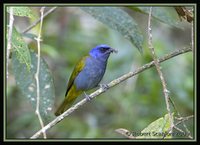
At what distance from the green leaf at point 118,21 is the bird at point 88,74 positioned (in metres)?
1.32

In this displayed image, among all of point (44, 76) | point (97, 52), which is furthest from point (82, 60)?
point (44, 76)

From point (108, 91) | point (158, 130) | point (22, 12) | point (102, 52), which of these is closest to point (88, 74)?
point (102, 52)

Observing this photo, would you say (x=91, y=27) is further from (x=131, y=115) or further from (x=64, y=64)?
(x=131, y=115)

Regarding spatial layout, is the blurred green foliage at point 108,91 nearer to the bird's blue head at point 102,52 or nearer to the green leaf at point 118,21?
the bird's blue head at point 102,52

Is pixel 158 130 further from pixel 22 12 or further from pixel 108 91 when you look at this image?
pixel 108 91

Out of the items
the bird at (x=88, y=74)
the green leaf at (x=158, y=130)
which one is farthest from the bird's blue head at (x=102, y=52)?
the green leaf at (x=158, y=130)

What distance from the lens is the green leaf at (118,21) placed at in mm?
3240

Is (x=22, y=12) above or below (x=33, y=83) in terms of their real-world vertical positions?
above

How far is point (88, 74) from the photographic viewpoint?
15.7ft

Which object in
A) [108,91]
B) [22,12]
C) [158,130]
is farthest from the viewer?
[108,91]

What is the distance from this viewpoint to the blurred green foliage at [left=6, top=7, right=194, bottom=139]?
5.54 metres

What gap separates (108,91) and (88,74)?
1.44m

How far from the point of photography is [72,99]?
189 inches

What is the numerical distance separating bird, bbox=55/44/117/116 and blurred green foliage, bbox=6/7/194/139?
404 millimetres
